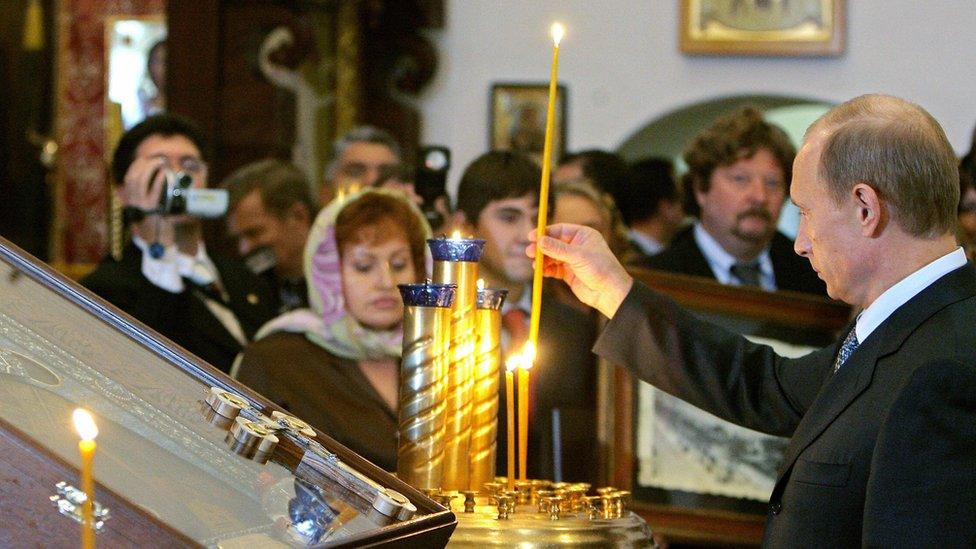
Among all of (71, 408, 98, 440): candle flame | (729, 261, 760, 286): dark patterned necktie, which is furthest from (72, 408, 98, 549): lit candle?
(729, 261, 760, 286): dark patterned necktie

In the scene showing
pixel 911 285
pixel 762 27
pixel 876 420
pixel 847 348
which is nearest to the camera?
pixel 876 420

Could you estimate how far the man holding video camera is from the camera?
3955 millimetres

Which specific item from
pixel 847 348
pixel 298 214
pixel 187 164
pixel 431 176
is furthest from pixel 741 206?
pixel 847 348

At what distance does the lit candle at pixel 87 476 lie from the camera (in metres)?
1.30

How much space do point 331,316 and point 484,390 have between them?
5.07 feet

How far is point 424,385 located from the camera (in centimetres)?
218

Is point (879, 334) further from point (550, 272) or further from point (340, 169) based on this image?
point (340, 169)

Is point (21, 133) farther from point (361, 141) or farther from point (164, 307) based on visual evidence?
Result: point (164, 307)

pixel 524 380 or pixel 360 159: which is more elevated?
pixel 360 159

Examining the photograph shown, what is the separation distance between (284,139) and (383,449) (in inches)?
137

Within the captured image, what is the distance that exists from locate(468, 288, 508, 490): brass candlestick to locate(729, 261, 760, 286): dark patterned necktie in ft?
8.64

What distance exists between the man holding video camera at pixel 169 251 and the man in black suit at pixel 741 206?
1429mm

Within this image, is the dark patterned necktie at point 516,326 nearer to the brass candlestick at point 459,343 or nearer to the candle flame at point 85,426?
the brass candlestick at point 459,343

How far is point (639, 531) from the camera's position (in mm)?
2121
